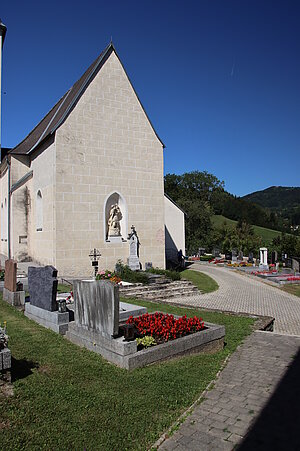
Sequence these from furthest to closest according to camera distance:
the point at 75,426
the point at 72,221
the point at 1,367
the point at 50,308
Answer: the point at 72,221, the point at 50,308, the point at 1,367, the point at 75,426

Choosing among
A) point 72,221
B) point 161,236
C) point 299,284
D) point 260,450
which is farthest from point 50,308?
point 299,284

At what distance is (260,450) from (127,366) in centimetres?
272

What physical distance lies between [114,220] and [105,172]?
2.93 meters

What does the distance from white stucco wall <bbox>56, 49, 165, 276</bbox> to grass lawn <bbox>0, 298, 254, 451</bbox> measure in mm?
12266

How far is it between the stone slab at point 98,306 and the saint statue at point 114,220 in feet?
43.1

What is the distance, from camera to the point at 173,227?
31469 millimetres

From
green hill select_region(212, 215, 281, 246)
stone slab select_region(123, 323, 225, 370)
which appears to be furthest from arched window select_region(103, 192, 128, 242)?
green hill select_region(212, 215, 281, 246)

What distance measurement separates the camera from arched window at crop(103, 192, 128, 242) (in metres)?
21.0

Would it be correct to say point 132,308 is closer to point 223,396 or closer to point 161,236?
point 223,396

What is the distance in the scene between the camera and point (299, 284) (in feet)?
72.6

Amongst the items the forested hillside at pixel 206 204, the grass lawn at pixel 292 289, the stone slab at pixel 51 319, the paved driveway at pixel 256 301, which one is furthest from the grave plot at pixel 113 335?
the forested hillside at pixel 206 204

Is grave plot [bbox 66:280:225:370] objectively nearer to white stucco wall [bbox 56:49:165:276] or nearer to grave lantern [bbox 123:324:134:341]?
grave lantern [bbox 123:324:134:341]

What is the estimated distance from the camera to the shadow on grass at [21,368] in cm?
558

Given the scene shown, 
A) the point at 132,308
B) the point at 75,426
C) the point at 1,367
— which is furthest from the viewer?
the point at 132,308
